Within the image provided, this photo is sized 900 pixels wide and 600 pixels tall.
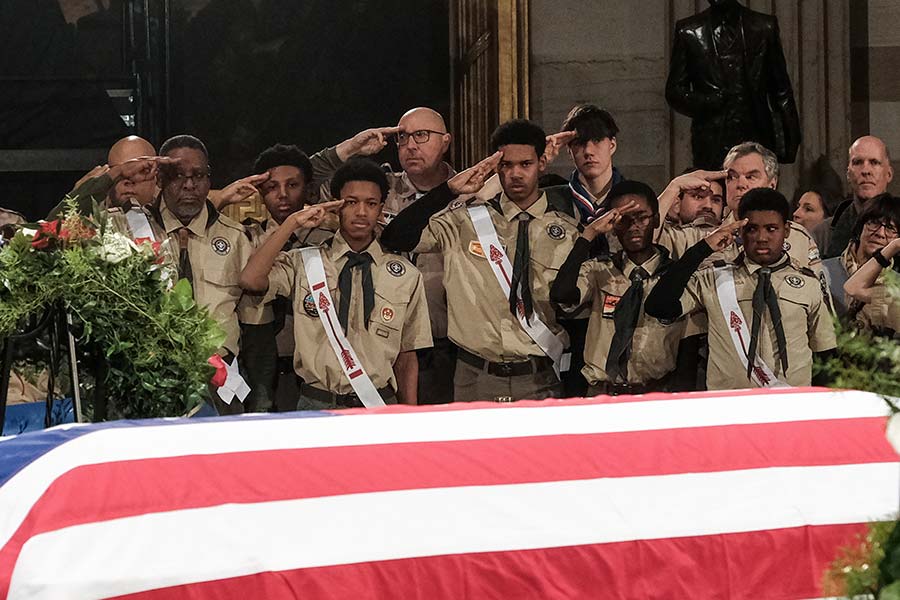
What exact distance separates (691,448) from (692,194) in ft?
11.5

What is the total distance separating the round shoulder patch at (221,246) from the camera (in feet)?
19.6

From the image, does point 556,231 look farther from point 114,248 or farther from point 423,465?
point 423,465

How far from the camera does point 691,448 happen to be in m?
3.45

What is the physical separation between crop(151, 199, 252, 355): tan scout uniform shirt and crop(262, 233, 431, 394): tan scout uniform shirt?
0.18 meters

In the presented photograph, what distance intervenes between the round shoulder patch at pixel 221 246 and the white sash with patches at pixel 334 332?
13.8 inches

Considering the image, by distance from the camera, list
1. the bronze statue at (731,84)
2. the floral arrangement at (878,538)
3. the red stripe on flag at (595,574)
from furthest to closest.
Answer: the bronze statue at (731,84), the red stripe on flag at (595,574), the floral arrangement at (878,538)

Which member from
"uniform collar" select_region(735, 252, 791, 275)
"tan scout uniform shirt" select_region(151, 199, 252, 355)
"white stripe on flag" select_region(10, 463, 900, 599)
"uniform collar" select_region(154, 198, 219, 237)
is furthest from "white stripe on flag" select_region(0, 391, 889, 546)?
"uniform collar" select_region(154, 198, 219, 237)

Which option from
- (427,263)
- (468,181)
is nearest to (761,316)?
(468,181)

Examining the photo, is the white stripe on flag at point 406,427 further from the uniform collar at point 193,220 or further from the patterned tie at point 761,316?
Result: the uniform collar at point 193,220

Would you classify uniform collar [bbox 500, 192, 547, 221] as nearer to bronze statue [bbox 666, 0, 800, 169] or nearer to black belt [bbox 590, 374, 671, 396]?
black belt [bbox 590, 374, 671, 396]

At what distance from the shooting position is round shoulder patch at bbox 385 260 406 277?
5.84 meters

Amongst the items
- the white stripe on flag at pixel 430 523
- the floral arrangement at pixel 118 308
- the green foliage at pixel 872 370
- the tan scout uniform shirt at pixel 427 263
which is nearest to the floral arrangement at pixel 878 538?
the green foliage at pixel 872 370

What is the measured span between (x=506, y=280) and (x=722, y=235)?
35.8 inches

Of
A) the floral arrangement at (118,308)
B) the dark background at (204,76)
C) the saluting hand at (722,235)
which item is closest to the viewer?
the floral arrangement at (118,308)
